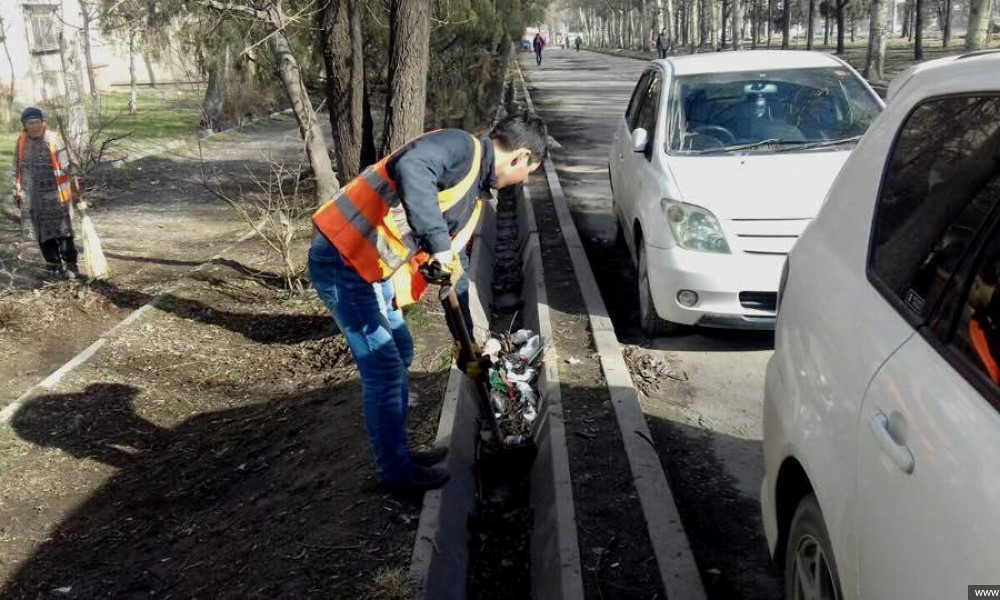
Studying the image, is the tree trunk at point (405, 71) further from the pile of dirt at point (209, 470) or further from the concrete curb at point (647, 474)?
the concrete curb at point (647, 474)

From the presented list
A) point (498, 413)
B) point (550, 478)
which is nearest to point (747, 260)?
point (498, 413)

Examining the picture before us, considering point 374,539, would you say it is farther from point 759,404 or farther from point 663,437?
point 759,404

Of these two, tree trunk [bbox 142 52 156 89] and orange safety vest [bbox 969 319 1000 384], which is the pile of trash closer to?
orange safety vest [bbox 969 319 1000 384]

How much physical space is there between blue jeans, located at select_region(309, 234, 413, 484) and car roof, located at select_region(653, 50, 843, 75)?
4.17 meters

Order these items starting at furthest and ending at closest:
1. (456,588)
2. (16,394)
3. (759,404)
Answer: (16,394) < (759,404) < (456,588)

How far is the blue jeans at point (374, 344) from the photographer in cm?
393

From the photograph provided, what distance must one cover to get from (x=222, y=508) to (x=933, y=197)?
3.62 m

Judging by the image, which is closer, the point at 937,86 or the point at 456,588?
the point at 937,86

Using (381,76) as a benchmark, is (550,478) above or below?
below

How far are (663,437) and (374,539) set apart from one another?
1.84 metres

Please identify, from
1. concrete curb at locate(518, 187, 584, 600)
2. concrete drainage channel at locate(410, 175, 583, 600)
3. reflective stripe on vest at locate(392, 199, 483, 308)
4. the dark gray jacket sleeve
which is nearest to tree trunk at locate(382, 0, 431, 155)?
concrete drainage channel at locate(410, 175, 583, 600)

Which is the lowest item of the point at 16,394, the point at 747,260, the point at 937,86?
the point at 16,394

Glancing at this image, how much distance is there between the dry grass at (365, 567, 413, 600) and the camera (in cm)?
345

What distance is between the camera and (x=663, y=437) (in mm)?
5156
